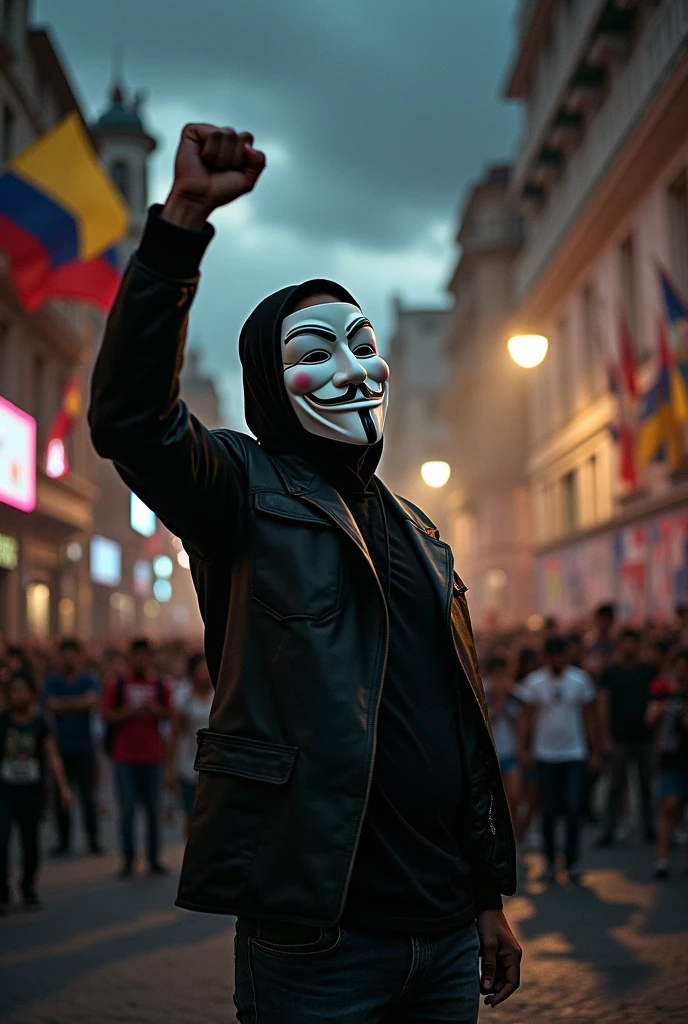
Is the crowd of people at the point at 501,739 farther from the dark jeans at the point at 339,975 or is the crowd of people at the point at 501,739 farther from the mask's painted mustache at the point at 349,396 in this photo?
the dark jeans at the point at 339,975

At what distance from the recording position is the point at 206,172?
2.11m

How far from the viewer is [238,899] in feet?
7.38

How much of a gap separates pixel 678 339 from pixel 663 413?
4.58 feet

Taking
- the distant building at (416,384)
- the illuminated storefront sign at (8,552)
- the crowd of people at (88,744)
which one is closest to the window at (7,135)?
the illuminated storefront sign at (8,552)

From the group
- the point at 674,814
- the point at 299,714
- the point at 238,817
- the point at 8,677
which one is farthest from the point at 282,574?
the point at 674,814

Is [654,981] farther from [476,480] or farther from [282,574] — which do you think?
[476,480]

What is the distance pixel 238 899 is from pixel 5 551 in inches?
1093

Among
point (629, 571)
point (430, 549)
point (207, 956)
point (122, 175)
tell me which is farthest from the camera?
point (122, 175)

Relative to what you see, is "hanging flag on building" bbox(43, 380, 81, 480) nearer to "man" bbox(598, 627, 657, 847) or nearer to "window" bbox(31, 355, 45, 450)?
"window" bbox(31, 355, 45, 450)

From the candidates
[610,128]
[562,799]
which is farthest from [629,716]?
[610,128]

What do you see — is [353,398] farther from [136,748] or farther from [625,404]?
[625,404]

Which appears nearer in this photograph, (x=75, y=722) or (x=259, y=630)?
(x=259, y=630)

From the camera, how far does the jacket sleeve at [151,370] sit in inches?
81.4

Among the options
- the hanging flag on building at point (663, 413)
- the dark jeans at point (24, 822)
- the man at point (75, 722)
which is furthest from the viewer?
the hanging flag on building at point (663, 413)
